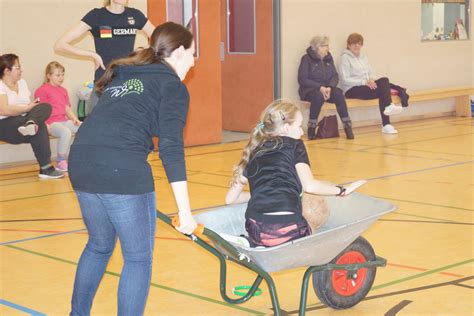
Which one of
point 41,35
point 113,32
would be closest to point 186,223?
point 113,32

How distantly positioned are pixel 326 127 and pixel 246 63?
1.36 meters

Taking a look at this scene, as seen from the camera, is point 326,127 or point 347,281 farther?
point 326,127

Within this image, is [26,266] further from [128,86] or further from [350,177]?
[350,177]

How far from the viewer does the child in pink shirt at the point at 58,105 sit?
7777 millimetres

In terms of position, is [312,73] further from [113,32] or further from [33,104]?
[113,32]

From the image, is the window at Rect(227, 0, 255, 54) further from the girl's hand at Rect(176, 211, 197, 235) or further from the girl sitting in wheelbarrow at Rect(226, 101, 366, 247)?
the girl's hand at Rect(176, 211, 197, 235)

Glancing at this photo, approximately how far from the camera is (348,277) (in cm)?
377

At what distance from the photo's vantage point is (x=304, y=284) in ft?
11.2

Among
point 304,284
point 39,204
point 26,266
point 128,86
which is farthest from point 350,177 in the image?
point 128,86

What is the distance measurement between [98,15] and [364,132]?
5.64 m

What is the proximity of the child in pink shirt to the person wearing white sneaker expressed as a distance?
0.76 ft

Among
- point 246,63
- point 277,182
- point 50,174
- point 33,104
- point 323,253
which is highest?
point 246,63

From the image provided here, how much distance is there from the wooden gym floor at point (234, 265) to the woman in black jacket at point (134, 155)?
82 centimetres

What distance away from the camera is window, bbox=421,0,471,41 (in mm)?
12336
